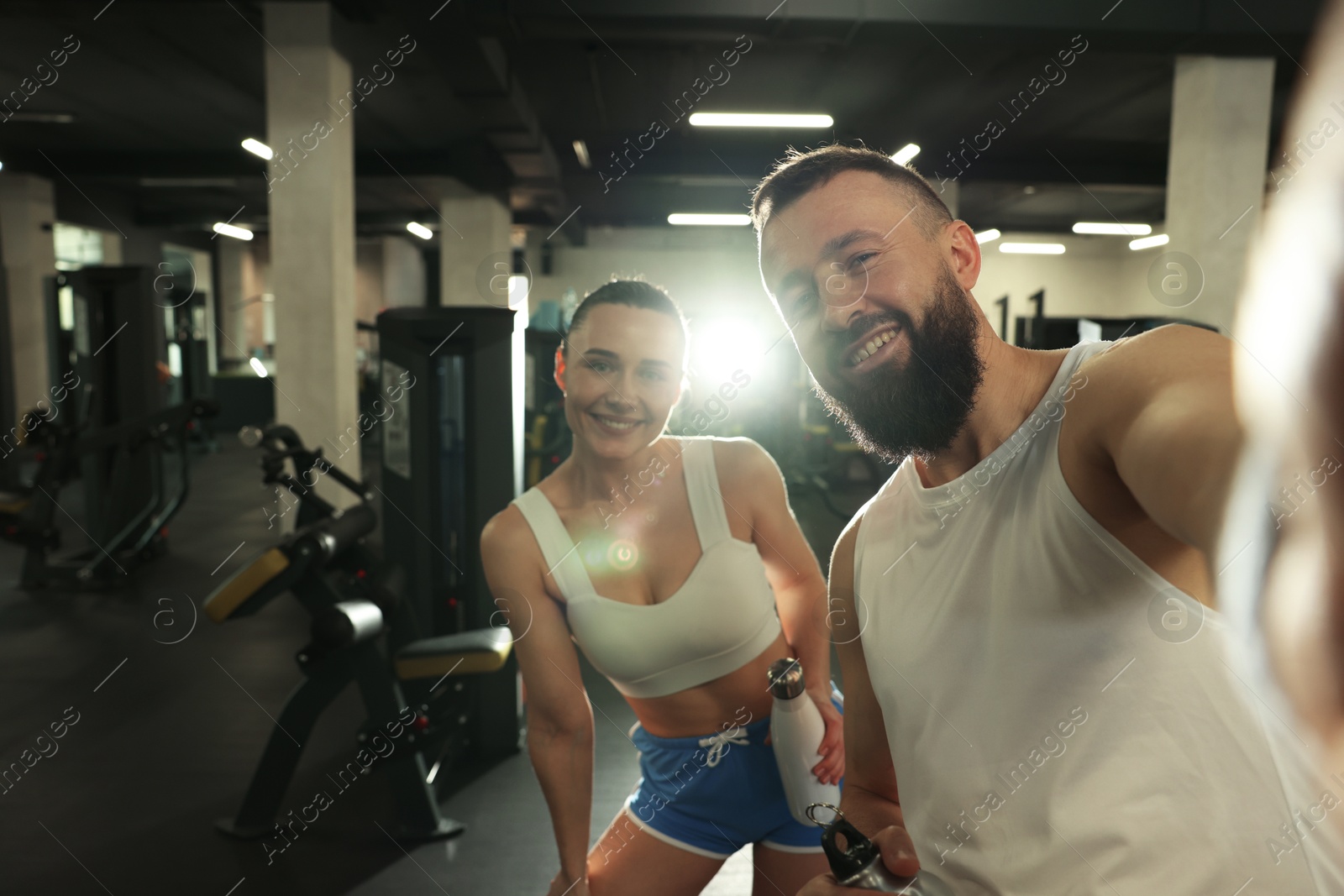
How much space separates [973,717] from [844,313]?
0.48 m

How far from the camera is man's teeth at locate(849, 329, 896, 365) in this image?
94cm

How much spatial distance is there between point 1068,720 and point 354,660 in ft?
7.78

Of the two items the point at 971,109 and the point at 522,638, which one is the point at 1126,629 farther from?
the point at 971,109

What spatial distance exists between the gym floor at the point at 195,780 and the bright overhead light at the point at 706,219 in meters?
8.64

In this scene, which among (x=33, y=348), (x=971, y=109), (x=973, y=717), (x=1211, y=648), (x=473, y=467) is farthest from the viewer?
(x=33, y=348)

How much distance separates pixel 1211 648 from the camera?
73cm

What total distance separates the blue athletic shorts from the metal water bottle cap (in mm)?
156

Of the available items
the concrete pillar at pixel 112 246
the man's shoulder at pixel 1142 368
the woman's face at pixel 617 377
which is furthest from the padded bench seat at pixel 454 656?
the concrete pillar at pixel 112 246

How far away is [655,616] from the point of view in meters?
1.53

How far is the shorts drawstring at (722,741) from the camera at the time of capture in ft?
5.15

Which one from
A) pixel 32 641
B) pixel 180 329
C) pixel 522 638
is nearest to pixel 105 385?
pixel 32 641

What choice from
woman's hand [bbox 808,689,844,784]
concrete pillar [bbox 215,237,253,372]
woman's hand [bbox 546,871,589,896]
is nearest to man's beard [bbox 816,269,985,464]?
woman's hand [bbox 808,689,844,784]

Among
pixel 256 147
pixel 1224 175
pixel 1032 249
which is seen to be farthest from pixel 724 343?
pixel 1224 175

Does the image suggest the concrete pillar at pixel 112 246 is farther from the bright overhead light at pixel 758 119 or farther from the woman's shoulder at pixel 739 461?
the woman's shoulder at pixel 739 461
